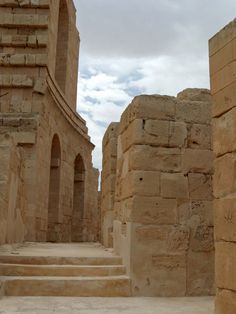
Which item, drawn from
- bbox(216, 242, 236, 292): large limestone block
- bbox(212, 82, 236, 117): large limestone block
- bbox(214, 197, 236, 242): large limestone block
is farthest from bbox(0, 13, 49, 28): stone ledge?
bbox(216, 242, 236, 292): large limestone block

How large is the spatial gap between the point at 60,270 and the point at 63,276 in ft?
0.33

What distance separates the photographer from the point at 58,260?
217 inches

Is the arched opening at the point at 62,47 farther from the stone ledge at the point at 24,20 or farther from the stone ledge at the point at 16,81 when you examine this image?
the stone ledge at the point at 16,81

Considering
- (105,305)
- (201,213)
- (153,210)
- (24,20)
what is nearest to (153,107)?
(153,210)

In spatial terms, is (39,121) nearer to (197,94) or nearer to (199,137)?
(197,94)

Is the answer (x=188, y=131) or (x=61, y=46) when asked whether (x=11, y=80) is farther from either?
(x=188, y=131)

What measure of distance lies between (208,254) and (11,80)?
758 centimetres

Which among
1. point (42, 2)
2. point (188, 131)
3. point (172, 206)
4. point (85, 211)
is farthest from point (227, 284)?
point (85, 211)

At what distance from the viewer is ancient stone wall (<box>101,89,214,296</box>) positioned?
5.17 m

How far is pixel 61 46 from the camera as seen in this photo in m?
14.5

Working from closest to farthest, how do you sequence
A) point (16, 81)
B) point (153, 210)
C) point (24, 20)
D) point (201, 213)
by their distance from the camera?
point (153, 210) → point (201, 213) → point (16, 81) → point (24, 20)

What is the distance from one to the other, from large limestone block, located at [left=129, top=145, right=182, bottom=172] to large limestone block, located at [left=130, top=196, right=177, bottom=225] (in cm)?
42

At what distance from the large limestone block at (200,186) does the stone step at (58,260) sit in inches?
54.5

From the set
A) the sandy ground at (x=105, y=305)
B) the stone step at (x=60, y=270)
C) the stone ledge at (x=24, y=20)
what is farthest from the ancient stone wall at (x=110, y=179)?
the stone ledge at (x=24, y=20)
